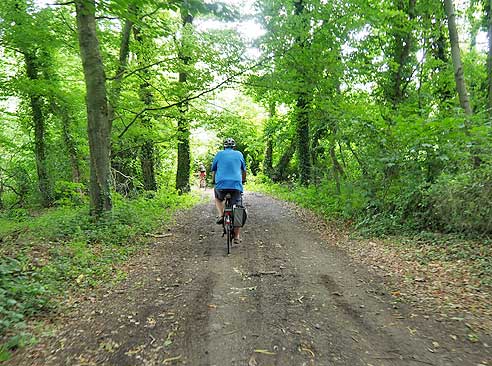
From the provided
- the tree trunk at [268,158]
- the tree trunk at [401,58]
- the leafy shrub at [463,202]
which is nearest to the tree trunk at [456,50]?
the leafy shrub at [463,202]

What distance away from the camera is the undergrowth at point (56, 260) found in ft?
13.3

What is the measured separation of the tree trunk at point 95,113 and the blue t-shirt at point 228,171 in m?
2.95

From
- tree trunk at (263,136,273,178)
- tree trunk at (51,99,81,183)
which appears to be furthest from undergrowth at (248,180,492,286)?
tree trunk at (263,136,273,178)

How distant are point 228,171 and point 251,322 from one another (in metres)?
4.07

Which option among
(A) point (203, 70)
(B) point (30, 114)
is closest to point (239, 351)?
(A) point (203, 70)

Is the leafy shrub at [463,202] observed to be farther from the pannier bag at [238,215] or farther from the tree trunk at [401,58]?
the tree trunk at [401,58]

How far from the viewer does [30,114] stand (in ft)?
51.3

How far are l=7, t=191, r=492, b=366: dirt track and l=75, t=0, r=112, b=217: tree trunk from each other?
282 cm

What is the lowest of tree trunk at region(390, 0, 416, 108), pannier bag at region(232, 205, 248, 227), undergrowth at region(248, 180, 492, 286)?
undergrowth at region(248, 180, 492, 286)

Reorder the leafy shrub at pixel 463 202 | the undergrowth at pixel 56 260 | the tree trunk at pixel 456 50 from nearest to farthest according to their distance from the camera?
the undergrowth at pixel 56 260 → the leafy shrub at pixel 463 202 → the tree trunk at pixel 456 50

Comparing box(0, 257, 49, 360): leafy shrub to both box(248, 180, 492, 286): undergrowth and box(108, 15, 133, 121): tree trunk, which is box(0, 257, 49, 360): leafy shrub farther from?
box(248, 180, 492, 286): undergrowth

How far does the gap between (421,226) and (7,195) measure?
18.2 metres

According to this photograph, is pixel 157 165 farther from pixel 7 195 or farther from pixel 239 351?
pixel 239 351

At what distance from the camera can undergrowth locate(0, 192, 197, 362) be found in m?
4.05
